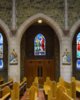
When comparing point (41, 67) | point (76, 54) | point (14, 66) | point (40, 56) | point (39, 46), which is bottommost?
point (41, 67)

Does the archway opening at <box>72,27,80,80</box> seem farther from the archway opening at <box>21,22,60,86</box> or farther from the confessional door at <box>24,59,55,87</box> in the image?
the confessional door at <box>24,59,55,87</box>

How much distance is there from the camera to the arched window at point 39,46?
21.4 metres

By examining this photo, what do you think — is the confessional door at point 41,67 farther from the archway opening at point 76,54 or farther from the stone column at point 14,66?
the stone column at point 14,66

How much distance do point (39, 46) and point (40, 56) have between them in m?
0.72

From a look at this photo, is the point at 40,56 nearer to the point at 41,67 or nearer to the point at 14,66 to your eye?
the point at 41,67

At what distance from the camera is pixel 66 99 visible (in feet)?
16.8

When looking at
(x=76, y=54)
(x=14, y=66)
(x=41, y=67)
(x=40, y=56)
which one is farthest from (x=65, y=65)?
(x=40, y=56)

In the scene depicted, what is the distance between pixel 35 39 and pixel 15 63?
12.4ft

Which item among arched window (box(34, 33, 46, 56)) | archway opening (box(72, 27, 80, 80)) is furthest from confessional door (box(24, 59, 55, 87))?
archway opening (box(72, 27, 80, 80))

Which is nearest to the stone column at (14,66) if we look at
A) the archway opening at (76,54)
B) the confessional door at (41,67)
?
the confessional door at (41,67)

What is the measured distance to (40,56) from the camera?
70.3 ft

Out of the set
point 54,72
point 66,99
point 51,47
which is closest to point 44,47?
point 51,47

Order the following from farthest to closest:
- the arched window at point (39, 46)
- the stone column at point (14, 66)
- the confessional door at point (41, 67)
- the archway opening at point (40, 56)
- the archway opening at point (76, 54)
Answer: the arched window at point (39, 46) < the confessional door at point (41, 67) < the archway opening at point (40, 56) < the archway opening at point (76, 54) < the stone column at point (14, 66)

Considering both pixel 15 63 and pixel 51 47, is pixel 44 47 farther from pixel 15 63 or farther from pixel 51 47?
→ pixel 15 63
